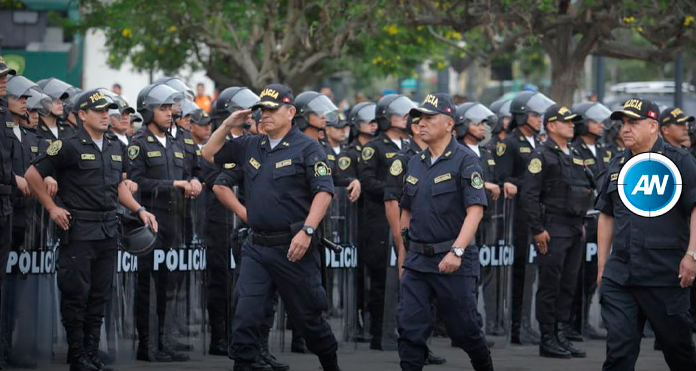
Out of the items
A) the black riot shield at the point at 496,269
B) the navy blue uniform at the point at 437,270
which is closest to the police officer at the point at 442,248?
the navy blue uniform at the point at 437,270

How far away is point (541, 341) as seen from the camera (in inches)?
446

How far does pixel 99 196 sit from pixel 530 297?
14.6 feet

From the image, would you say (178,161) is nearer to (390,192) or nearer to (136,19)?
(390,192)

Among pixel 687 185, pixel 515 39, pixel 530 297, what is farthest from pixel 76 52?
pixel 687 185

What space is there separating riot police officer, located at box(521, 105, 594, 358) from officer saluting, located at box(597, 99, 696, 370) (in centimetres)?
311

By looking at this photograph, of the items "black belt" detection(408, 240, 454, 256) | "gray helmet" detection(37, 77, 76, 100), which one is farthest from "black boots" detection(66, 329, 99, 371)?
"gray helmet" detection(37, 77, 76, 100)

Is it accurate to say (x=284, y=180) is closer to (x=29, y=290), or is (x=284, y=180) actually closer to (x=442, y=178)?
(x=442, y=178)

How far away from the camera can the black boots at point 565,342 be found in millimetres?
11406

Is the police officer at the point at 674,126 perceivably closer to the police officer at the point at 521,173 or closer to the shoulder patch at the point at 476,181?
the police officer at the point at 521,173

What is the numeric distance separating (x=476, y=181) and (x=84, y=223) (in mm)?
2744

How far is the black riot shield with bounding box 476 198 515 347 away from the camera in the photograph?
11688 millimetres

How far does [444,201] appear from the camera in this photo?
8.55 m

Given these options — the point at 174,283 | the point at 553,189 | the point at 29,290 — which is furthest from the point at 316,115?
the point at 29,290

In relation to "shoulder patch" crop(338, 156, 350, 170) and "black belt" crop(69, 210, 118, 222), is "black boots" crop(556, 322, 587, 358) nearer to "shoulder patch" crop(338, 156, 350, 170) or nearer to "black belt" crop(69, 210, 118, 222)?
"shoulder patch" crop(338, 156, 350, 170)
